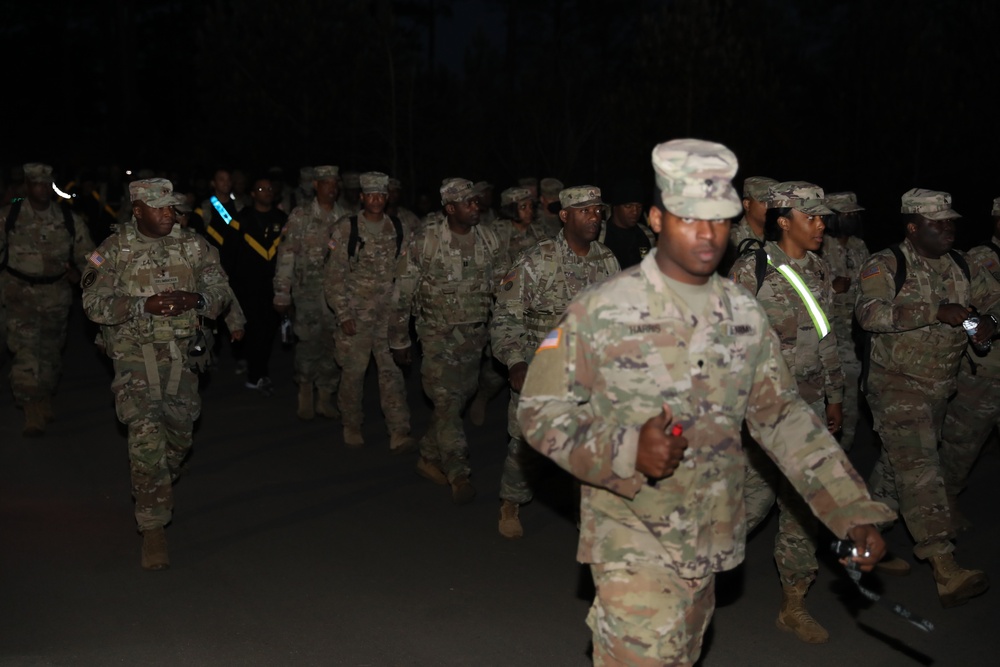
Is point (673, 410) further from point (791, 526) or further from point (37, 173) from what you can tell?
point (37, 173)

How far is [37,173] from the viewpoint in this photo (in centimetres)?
1084

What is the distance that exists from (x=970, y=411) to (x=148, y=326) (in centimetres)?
552

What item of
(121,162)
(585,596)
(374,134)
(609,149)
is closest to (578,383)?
A: (585,596)

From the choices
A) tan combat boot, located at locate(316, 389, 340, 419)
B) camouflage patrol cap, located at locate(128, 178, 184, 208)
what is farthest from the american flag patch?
tan combat boot, located at locate(316, 389, 340, 419)

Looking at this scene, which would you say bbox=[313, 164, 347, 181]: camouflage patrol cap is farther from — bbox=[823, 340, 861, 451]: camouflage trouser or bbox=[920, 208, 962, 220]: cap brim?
bbox=[920, 208, 962, 220]: cap brim

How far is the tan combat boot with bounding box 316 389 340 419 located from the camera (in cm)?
1178

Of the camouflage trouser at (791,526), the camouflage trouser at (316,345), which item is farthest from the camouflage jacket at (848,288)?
the camouflage trouser at (316,345)

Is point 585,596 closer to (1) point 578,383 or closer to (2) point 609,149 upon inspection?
(1) point 578,383

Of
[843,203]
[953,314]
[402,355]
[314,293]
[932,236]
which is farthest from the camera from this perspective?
[314,293]

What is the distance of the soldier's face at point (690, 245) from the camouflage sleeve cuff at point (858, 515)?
2.95ft

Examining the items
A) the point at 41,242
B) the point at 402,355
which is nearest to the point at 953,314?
the point at 402,355

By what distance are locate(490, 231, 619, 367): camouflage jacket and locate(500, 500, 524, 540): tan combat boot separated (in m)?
1.10

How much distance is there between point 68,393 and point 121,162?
2751 cm

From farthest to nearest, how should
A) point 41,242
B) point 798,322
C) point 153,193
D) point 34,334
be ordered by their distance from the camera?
point 34,334 → point 41,242 → point 153,193 → point 798,322
